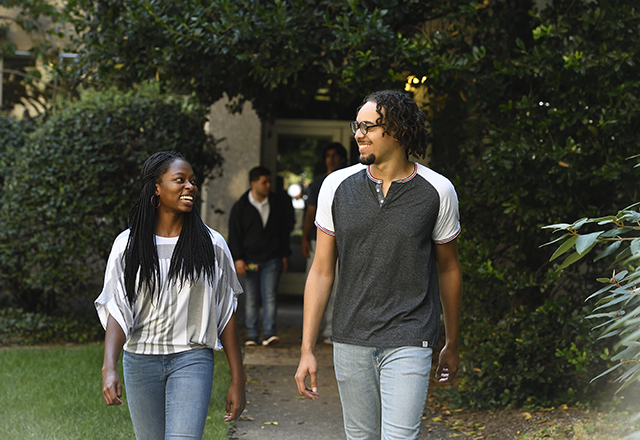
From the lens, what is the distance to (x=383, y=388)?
2951mm

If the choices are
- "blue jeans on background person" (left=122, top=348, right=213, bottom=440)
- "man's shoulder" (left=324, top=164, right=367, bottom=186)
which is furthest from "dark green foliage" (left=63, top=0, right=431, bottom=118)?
"blue jeans on background person" (left=122, top=348, right=213, bottom=440)

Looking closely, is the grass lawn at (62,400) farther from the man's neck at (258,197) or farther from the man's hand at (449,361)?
the man's hand at (449,361)

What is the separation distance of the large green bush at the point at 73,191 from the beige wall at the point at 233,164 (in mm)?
2717

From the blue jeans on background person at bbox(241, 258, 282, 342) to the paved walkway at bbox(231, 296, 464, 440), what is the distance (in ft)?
0.86

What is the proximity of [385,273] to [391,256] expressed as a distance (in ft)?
0.24

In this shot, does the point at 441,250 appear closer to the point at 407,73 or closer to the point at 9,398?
the point at 407,73

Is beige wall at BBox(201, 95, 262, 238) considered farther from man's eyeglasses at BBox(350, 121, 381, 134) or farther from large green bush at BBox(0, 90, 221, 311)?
man's eyeglasses at BBox(350, 121, 381, 134)

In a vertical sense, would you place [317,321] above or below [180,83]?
below

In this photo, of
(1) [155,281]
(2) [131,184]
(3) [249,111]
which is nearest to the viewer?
(1) [155,281]

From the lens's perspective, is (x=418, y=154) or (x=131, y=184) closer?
(x=418, y=154)

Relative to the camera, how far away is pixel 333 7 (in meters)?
5.69

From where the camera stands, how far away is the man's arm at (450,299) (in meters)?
3.17

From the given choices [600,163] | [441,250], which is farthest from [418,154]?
[600,163]

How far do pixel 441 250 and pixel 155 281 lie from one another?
122cm
